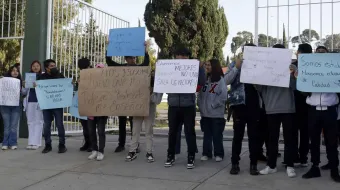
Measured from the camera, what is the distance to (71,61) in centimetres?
953

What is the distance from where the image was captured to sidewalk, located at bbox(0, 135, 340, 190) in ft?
15.5

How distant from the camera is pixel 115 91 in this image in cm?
639

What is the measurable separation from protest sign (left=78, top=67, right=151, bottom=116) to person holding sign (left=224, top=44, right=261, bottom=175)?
1554 mm

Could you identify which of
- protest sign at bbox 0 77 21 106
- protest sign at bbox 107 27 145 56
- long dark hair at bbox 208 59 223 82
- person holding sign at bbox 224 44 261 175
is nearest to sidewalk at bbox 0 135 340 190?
person holding sign at bbox 224 44 261 175

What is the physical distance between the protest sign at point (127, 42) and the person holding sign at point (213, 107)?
126cm

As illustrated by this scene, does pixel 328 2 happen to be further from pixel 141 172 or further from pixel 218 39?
pixel 218 39

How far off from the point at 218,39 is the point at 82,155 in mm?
10435

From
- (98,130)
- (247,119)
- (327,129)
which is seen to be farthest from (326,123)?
(98,130)

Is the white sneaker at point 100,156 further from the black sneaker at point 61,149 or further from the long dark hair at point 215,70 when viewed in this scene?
the long dark hair at point 215,70

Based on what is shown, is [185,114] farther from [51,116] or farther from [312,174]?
[51,116]

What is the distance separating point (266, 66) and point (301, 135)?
1300 mm

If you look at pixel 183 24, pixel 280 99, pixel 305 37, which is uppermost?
pixel 183 24

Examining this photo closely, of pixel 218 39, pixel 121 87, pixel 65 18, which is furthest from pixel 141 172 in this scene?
pixel 218 39

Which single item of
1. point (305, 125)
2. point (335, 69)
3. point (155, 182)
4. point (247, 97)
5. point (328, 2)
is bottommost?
point (155, 182)
